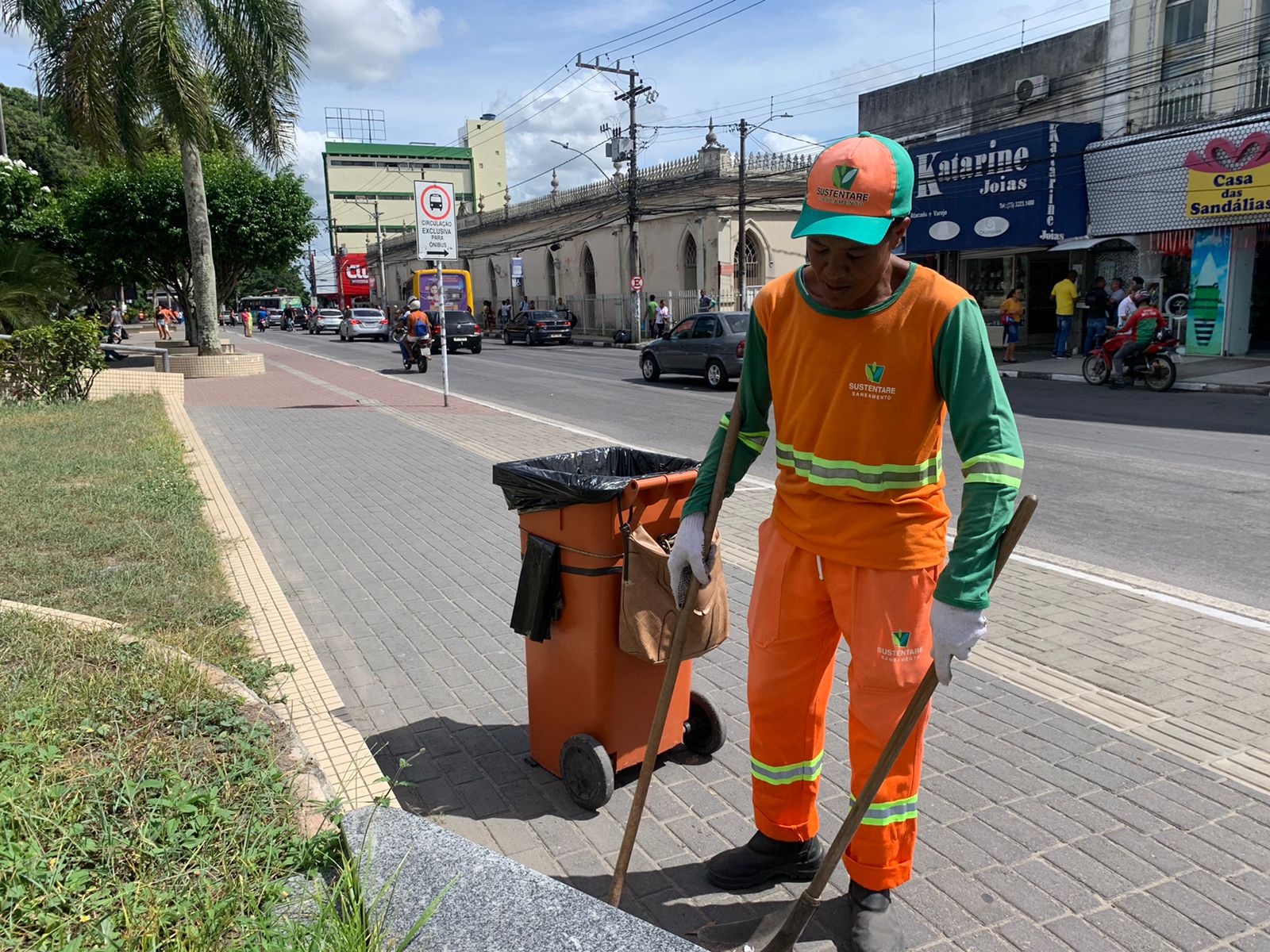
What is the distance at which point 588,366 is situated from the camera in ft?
86.2

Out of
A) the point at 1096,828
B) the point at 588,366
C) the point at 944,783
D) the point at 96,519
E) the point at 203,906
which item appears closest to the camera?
the point at 203,906

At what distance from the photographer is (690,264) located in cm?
3956

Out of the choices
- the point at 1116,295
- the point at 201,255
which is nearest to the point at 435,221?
the point at 201,255

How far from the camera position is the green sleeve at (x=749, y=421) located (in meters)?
2.76

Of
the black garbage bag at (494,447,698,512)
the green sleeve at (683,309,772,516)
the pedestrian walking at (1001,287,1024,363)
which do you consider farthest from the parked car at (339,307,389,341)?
the green sleeve at (683,309,772,516)

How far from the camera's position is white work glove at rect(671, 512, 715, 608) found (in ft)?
9.16

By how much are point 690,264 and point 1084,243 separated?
63.3 ft

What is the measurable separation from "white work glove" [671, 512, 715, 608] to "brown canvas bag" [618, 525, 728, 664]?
0.92 feet

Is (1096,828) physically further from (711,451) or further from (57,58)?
(57,58)

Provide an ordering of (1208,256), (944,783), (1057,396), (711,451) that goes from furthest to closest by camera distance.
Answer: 1. (1208,256)
2. (1057,396)
3. (944,783)
4. (711,451)

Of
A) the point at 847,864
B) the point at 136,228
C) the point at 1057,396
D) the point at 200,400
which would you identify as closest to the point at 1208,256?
the point at 1057,396

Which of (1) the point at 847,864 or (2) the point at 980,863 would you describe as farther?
(2) the point at 980,863

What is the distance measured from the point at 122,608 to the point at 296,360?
2658cm

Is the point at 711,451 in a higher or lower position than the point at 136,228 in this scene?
lower
